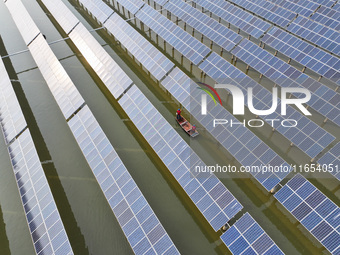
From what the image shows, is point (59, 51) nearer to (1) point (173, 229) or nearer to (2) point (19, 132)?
(2) point (19, 132)

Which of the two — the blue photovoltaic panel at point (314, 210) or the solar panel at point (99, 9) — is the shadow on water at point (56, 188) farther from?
the solar panel at point (99, 9)

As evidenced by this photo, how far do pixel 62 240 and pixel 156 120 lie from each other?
12.8 m

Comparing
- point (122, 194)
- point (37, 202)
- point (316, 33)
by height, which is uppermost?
point (316, 33)

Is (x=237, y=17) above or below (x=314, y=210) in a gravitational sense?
above

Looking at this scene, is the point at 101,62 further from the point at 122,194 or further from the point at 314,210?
the point at 314,210

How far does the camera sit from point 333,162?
1950cm

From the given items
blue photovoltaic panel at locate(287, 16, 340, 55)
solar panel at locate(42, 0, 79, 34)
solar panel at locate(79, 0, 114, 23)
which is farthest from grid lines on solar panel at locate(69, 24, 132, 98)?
blue photovoltaic panel at locate(287, 16, 340, 55)

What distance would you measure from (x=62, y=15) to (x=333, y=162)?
45264 mm

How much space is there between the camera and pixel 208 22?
36.5m

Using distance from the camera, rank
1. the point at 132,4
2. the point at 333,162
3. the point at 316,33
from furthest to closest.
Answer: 1. the point at 132,4
2. the point at 316,33
3. the point at 333,162

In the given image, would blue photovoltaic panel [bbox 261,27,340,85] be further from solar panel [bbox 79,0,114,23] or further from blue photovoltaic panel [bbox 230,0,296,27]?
solar panel [bbox 79,0,114,23]

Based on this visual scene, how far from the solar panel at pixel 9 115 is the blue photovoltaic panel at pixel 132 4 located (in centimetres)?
2479

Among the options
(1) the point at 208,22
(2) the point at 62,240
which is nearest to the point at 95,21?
(1) the point at 208,22

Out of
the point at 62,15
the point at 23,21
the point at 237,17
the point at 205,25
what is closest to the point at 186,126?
the point at 205,25
